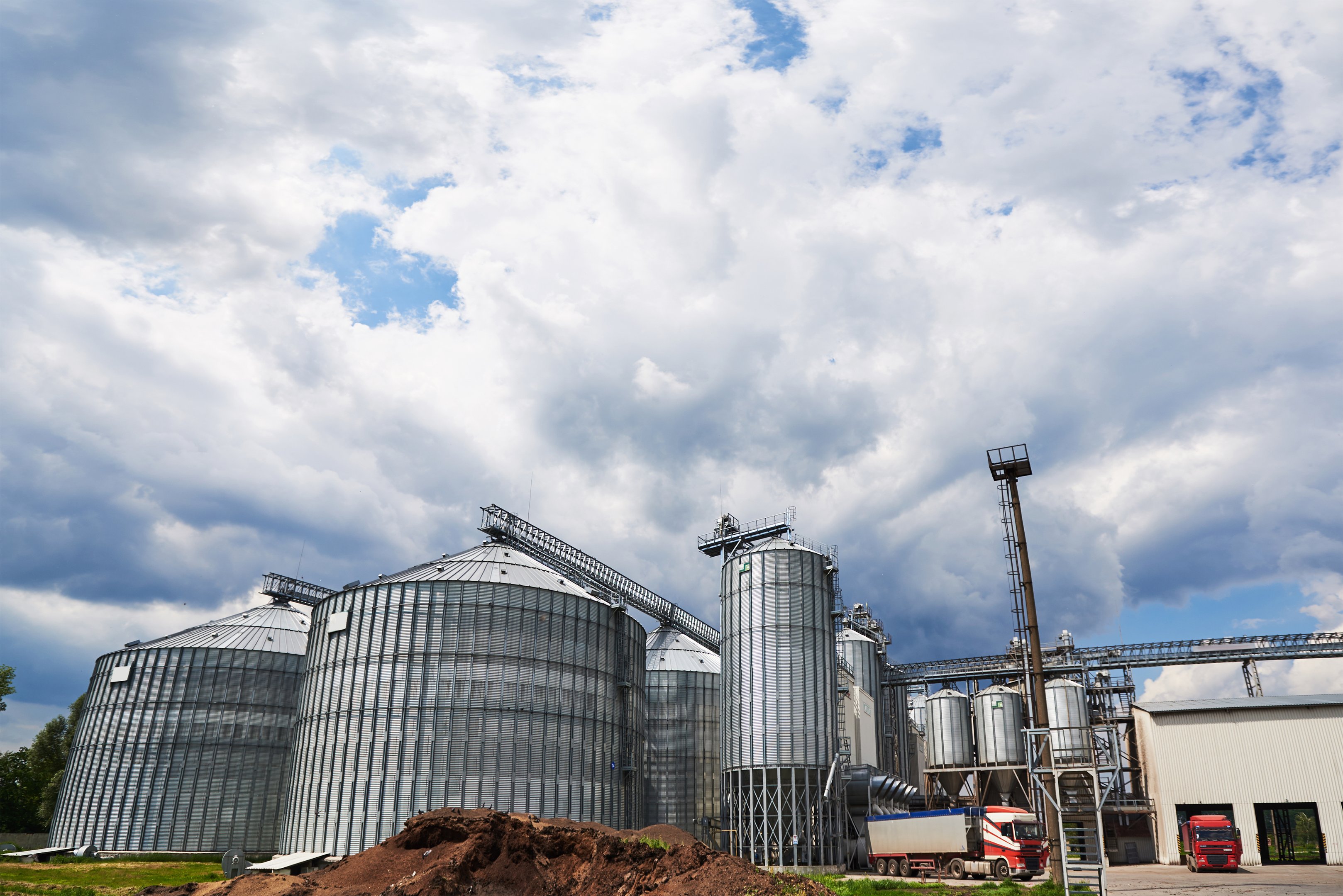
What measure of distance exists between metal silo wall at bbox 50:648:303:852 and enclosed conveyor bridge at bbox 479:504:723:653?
19877 mm

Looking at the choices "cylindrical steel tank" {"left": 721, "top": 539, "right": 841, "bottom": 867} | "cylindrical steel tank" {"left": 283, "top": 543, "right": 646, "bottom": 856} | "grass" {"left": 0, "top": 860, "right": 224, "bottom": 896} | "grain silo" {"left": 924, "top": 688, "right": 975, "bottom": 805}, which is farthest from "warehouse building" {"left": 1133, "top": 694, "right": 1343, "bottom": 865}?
"grass" {"left": 0, "top": 860, "right": 224, "bottom": 896}

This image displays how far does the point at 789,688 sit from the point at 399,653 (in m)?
23.8

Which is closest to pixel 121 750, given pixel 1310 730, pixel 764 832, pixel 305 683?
pixel 305 683

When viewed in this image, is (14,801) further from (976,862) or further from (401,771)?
(976,862)

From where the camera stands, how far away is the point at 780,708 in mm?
51562

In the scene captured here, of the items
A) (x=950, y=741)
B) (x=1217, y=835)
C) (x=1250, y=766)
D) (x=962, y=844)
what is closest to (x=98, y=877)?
(x=962, y=844)

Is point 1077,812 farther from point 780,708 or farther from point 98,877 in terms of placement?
point 98,877

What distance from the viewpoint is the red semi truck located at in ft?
137

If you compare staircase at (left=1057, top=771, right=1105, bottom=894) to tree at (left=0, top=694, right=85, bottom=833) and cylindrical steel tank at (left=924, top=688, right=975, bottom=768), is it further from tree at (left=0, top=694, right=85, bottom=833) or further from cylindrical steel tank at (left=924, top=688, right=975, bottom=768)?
tree at (left=0, top=694, right=85, bottom=833)

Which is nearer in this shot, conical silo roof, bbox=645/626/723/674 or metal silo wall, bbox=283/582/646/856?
metal silo wall, bbox=283/582/646/856

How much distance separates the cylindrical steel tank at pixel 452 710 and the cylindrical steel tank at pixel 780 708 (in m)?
7.79

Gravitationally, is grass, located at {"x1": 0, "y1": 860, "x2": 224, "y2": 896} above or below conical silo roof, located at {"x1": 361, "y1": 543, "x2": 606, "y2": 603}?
below

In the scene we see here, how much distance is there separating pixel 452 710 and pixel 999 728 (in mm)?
47699

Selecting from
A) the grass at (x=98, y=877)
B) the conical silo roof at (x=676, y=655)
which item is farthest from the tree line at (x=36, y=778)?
the conical silo roof at (x=676, y=655)
